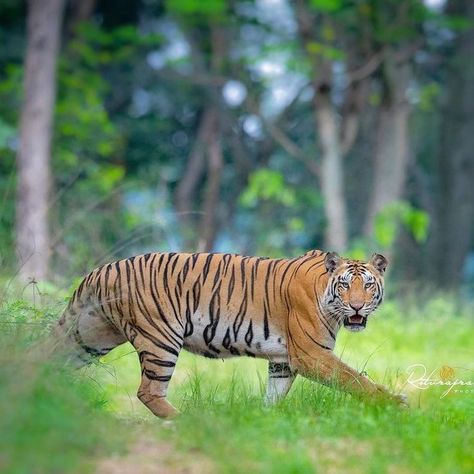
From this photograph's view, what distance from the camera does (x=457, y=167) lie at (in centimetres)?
2292

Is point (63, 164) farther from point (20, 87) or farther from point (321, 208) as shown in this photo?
point (321, 208)

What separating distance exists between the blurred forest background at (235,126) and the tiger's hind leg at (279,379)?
2.42 m

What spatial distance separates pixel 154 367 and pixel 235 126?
62.1ft

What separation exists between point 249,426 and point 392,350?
686cm

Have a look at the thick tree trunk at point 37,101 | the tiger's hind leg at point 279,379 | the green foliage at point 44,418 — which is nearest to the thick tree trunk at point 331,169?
the thick tree trunk at point 37,101

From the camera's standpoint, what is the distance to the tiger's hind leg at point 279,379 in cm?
791

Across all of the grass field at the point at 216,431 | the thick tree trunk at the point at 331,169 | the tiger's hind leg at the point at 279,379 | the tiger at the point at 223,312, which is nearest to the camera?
the grass field at the point at 216,431

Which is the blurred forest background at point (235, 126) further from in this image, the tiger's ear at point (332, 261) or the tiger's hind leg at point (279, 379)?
the tiger's ear at point (332, 261)

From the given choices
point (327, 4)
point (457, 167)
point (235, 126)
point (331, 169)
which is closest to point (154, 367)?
point (327, 4)

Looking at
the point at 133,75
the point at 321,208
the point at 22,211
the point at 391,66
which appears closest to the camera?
the point at 22,211

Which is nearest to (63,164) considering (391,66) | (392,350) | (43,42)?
(43,42)

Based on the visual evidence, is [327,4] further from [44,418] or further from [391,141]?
[44,418]

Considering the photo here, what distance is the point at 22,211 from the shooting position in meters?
Answer: 17.8

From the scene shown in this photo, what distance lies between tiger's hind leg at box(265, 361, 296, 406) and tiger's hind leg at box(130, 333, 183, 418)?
28.8 inches
